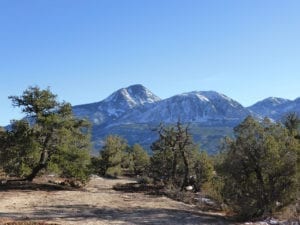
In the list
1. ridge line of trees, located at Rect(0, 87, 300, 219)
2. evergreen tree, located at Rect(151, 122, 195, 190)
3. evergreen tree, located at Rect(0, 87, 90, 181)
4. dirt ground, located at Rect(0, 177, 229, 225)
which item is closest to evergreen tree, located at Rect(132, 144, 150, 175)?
ridge line of trees, located at Rect(0, 87, 300, 219)

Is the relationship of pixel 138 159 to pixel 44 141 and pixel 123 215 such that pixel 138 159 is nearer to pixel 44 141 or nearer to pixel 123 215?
pixel 44 141

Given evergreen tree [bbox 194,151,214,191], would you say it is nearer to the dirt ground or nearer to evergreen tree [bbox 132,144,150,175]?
the dirt ground

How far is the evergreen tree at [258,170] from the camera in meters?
31.1

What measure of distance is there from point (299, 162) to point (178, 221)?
365 inches

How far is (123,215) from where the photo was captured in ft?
100

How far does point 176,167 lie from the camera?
5841 centimetres

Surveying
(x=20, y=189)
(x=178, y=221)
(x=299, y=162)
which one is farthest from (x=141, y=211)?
(x=20, y=189)

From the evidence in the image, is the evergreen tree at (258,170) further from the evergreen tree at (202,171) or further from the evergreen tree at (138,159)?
the evergreen tree at (138,159)

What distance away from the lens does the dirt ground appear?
2803cm

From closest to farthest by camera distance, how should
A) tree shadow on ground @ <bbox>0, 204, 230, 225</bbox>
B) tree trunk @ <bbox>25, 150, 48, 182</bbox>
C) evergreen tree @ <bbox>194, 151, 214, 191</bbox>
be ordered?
tree shadow on ground @ <bbox>0, 204, 230, 225</bbox> → tree trunk @ <bbox>25, 150, 48, 182</bbox> → evergreen tree @ <bbox>194, 151, 214, 191</bbox>

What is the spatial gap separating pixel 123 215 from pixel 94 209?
2.73m

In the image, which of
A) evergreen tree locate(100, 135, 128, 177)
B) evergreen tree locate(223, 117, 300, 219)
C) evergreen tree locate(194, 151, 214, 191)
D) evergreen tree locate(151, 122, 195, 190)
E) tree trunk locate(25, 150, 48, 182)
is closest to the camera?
evergreen tree locate(223, 117, 300, 219)

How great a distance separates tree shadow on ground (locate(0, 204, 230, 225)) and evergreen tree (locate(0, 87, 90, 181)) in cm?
1230

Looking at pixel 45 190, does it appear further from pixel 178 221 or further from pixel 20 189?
pixel 178 221
